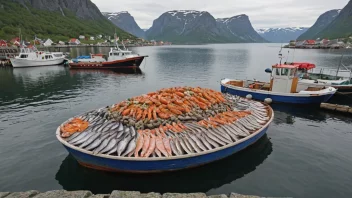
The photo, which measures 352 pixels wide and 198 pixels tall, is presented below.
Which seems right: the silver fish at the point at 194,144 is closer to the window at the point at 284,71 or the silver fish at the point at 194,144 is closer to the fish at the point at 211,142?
the fish at the point at 211,142

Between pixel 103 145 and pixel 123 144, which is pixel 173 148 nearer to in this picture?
pixel 123 144

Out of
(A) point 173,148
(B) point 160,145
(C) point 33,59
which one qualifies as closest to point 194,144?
(A) point 173,148

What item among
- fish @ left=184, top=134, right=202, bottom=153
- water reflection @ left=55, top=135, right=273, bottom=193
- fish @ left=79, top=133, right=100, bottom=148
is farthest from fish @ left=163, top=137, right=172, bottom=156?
fish @ left=79, top=133, right=100, bottom=148

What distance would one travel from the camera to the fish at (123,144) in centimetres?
1031

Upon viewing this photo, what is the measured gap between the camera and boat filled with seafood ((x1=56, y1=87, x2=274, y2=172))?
1035 cm

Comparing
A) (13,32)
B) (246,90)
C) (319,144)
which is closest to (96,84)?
(246,90)

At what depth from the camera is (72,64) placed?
182ft

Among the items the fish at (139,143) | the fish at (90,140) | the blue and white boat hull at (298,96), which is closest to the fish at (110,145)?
the fish at (90,140)

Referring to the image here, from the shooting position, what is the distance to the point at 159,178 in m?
10.8

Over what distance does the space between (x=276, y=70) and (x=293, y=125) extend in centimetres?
729

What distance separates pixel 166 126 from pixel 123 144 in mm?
2760

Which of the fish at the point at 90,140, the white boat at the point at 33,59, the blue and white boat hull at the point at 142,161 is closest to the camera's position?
the blue and white boat hull at the point at 142,161

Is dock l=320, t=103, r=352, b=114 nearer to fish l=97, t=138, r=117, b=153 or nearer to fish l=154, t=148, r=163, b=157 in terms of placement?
fish l=154, t=148, r=163, b=157

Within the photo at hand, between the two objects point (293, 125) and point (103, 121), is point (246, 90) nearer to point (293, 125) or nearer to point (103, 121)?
point (293, 125)
